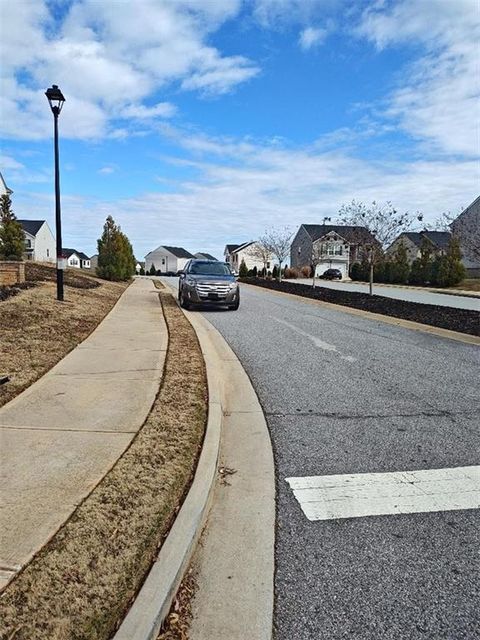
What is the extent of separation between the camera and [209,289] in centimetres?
1481

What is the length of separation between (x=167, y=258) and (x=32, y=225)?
42.2 meters

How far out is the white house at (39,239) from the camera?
5841 cm

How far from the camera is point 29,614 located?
2.04 meters

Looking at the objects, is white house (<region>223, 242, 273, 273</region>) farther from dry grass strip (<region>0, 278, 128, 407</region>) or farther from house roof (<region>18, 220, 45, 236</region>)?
dry grass strip (<region>0, 278, 128, 407</region>)

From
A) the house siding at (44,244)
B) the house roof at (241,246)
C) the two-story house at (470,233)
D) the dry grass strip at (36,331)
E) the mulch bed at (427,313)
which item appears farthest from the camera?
the house roof at (241,246)

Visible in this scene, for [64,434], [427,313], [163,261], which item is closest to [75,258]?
[163,261]

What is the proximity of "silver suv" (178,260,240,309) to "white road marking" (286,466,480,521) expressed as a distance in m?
11.4

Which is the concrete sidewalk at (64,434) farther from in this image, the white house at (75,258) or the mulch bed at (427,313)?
Result: the white house at (75,258)

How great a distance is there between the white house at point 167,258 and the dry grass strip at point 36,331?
88.4 m

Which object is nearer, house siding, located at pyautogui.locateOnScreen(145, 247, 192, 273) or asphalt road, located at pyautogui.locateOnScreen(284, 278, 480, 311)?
asphalt road, located at pyautogui.locateOnScreen(284, 278, 480, 311)

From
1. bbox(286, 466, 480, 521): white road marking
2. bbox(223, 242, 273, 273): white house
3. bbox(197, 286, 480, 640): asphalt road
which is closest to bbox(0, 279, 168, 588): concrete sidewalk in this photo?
bbox(197, 286, 480, 640): asphalt road

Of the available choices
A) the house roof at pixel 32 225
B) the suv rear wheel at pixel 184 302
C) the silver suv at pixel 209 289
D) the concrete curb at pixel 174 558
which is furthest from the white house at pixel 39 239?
the concrete curb at pixel 174 558

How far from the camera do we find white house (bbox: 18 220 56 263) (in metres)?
58.4

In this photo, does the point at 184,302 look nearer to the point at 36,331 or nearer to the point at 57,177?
the point at 57,177
